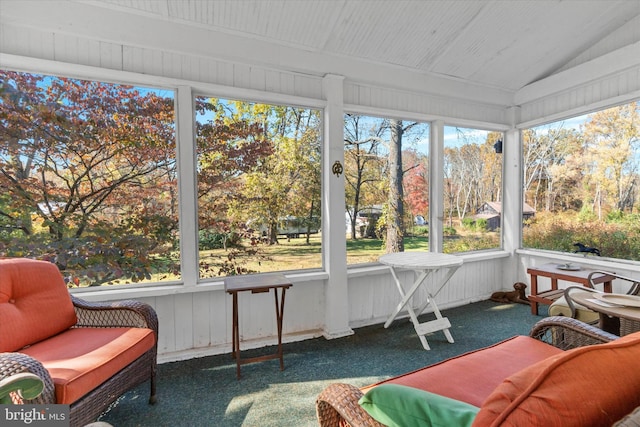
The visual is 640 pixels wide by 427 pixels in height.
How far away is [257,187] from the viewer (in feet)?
9.85

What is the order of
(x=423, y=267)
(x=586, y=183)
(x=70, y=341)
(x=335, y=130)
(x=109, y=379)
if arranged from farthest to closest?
(x=586, y=183) < (x=335, y=130) < (x=423, y=267) < (x=70, y=341) < (x=109, y=379)

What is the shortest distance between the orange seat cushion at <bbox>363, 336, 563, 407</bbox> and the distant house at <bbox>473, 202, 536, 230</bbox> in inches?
115

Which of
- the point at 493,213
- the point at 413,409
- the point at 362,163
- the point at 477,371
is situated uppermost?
the point at 362,163

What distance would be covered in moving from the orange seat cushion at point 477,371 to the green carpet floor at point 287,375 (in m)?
0.90

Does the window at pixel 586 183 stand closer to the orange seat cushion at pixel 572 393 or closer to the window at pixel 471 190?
the window at pixel 471 190

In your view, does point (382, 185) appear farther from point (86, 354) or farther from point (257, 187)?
point (86, 354)

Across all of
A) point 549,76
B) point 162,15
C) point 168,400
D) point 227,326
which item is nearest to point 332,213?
point 227,326

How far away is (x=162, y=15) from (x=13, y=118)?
1347 millimetres

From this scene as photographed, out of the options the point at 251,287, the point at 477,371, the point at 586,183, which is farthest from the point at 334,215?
the point at 586,183

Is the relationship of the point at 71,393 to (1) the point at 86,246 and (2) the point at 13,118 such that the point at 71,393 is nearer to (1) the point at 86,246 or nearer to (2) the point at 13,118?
(1) the point at 86,246

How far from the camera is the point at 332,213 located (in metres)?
3.15

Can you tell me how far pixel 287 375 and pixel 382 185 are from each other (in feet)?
7.23

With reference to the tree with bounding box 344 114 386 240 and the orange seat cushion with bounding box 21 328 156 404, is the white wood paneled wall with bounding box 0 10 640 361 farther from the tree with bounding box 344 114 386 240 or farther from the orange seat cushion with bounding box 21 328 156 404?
the orange seat cushion with bounding box 21 328 156 404

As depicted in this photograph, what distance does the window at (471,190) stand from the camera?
13.1 feet
